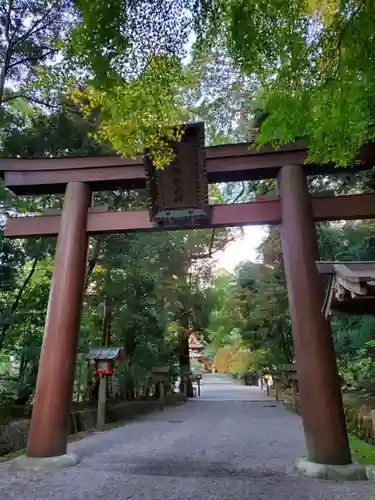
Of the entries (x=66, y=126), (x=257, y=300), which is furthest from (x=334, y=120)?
(x=257, y=300)

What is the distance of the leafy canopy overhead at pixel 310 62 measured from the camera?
3.17 m

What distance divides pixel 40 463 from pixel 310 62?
5694 millimetres

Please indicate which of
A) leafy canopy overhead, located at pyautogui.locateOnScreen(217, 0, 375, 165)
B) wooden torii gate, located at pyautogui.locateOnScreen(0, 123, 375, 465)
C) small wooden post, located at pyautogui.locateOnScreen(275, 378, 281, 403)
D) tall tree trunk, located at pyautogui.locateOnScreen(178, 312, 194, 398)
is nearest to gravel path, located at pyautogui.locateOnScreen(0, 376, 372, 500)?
wooden torii gate, located at pyautogui.locateOnScreen(0, 123, 375, 465)

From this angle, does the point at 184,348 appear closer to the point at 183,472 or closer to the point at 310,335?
the point at 183,472

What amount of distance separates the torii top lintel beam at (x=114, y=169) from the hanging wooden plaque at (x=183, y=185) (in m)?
0.32

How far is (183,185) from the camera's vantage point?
5680 mm

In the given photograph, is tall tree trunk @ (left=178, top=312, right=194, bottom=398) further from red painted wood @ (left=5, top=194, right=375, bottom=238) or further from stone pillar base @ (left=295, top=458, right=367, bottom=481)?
stone pillar base @ (left=295, top=458, right=367, bottom=481)

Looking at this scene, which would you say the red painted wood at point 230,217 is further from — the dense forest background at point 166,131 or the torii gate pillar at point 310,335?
the dense forest background at point 166,131

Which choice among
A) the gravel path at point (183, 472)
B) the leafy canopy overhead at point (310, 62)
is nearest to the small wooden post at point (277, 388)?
the gravel path at point (183, 472)

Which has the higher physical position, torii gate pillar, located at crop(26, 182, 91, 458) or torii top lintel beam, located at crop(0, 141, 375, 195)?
torii top lintel beam, located at crop(0, 141, 375, 195)

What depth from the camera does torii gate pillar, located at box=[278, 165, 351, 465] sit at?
4391 mm

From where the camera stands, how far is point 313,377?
15.1 ft

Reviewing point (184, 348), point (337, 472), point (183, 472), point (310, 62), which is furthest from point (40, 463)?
point (184, 348)

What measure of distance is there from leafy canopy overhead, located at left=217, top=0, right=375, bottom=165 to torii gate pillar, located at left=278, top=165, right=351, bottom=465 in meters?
1.47
